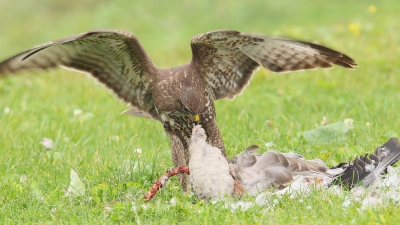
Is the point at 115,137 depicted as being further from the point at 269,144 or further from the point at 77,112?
the point at 269,144

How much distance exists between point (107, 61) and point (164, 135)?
1.49m

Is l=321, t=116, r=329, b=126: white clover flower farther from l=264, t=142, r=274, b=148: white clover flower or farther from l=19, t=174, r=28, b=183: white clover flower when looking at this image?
l=19, t=174, r=28, b=183: white clover flower

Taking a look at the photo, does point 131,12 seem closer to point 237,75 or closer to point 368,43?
point 368,43

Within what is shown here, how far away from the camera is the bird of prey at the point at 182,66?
5500 millimetres

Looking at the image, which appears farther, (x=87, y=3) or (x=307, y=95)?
(x=87, y=3)

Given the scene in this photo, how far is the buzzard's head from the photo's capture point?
553 cm

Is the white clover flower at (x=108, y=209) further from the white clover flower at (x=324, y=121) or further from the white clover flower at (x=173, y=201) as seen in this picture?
the white clover flower at (x=324, y=121)

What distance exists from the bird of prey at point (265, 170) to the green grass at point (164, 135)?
225 millimetres

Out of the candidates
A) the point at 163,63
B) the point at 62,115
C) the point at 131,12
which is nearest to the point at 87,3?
the point at 131,12

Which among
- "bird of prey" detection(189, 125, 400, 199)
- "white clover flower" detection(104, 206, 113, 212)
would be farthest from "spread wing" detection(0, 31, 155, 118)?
"white clover flower" detection(104, 206, 113, 212)

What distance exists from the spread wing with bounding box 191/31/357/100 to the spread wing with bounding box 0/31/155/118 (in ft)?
1.71

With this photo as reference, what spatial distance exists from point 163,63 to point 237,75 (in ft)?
19.1

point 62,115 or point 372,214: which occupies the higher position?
point 372,214

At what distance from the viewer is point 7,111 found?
835cm
